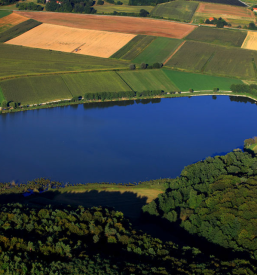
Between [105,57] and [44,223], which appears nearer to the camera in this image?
[44,223]

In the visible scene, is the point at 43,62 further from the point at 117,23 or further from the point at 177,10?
the point at 177,10

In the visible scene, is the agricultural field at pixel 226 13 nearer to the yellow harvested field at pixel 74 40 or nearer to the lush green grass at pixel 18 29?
the yellow harvested field at pixel 74 40

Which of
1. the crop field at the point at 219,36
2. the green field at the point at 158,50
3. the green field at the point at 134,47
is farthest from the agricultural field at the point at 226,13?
the green field at the point at 134,47

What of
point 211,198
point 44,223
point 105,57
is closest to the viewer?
point 44,223

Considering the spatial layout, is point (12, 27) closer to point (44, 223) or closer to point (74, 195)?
point (74, 195)

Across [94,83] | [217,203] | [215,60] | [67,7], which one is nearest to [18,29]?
[67,7]

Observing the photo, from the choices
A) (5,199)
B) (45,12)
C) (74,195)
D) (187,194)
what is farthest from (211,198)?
(45,12)
